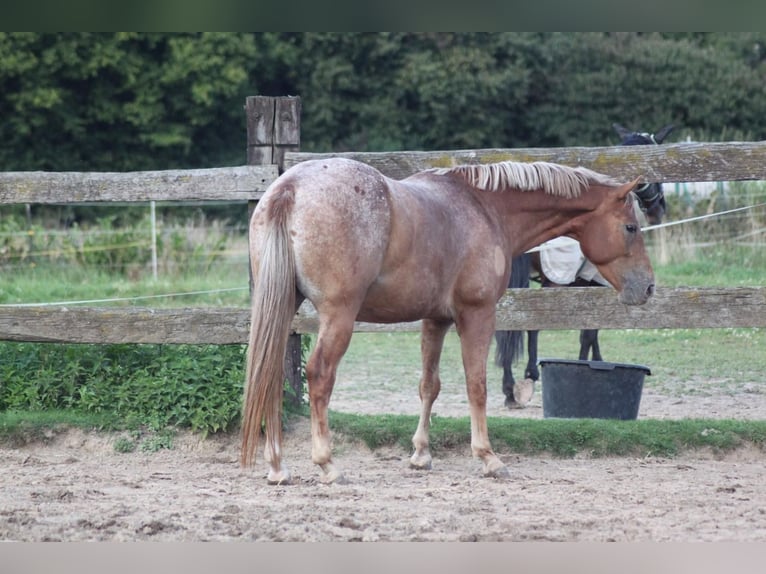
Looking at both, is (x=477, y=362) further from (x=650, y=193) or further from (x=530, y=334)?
(x=650, y=193)

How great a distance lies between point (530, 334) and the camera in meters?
8.17

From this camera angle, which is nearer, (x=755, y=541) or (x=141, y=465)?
(x=755, y=541)

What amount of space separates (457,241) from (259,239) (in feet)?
3.66

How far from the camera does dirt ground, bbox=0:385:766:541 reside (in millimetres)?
3701

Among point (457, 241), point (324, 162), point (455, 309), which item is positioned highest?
point (324, 162)

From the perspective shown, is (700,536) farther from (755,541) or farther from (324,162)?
(324,162)

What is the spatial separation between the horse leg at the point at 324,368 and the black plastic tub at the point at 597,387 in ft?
6.95

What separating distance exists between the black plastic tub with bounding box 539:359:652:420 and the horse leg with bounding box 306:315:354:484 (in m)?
2.12

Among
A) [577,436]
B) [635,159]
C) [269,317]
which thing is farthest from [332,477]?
[635,159]

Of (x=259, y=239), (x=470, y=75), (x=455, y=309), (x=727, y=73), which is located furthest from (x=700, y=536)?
(x=727, y=73)

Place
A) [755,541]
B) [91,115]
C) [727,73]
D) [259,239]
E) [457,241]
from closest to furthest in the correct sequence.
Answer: [755,541] → [259,239] → [457,241] → [91,115] → [727,73]

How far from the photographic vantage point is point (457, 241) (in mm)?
5074

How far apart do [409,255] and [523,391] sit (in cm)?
305

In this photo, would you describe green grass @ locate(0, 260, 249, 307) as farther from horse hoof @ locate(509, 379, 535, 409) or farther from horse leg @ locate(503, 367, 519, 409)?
horse hoof @ locate(509, 379, 535, 409)
